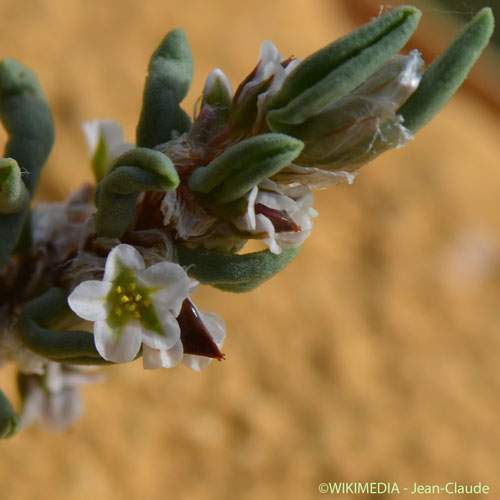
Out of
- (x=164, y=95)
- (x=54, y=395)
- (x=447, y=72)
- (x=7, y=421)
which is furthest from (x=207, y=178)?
(x=54, y=395)

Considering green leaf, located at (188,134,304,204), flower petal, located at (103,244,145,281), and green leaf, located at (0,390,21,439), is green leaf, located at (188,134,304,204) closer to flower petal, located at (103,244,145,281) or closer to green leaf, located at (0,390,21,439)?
flower petal, located at (103,244,145,281)

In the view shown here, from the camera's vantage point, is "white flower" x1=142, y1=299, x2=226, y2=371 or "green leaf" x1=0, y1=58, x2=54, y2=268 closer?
"white flower" x1=142, y1=299, x2=226, y2=371

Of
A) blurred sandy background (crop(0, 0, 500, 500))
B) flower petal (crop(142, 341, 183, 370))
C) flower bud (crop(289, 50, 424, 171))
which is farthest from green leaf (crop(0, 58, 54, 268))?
blurred sandy background (crop(0, 0, 500, 500))

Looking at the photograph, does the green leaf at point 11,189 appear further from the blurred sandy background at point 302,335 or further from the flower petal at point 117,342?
the blurred sandy background at point 302,335

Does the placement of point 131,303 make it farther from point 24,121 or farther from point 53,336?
point 24,121

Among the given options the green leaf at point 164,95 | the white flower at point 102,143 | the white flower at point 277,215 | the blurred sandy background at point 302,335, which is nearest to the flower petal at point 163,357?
the white flower at point 277,215
